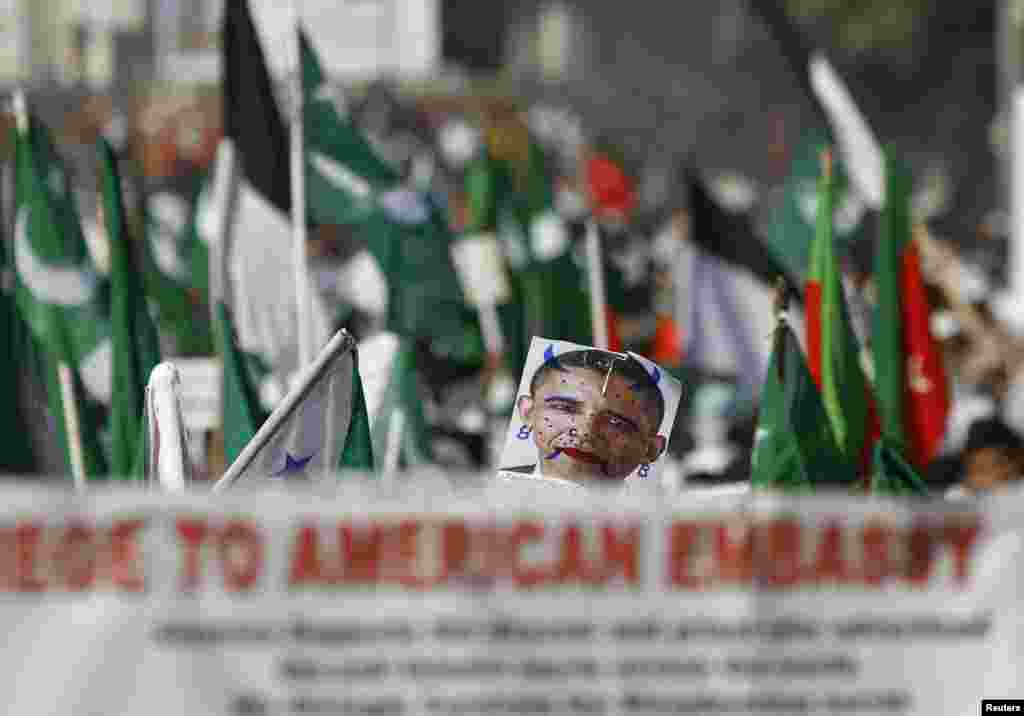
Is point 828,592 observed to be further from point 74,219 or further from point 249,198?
point 249,198

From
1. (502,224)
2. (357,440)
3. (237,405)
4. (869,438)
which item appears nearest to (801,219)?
(502,224)

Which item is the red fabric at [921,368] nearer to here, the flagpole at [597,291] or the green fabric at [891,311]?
the green fabric at [891,311]

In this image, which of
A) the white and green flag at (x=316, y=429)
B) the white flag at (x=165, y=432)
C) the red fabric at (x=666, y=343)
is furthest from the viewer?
the red fabric at (x=666, y=343)

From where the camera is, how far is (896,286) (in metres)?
7.55

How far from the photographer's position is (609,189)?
2123 cm

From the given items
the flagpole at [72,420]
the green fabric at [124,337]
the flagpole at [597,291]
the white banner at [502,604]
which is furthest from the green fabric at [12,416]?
the flagpole at [597,291]

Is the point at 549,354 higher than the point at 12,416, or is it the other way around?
the point at 549,354

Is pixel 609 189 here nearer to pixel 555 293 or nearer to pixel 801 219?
pixel 555 293

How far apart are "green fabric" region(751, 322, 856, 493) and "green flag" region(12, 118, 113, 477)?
246cm

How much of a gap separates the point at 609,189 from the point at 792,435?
16.7m

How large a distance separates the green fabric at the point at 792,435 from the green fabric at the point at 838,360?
87cm

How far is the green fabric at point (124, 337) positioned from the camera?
238 inches

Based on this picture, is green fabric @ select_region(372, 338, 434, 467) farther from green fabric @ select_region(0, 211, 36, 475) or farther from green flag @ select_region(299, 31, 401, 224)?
green fabric @ select_region(0, 211, 36, 475)

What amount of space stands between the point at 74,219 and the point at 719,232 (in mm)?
3404
